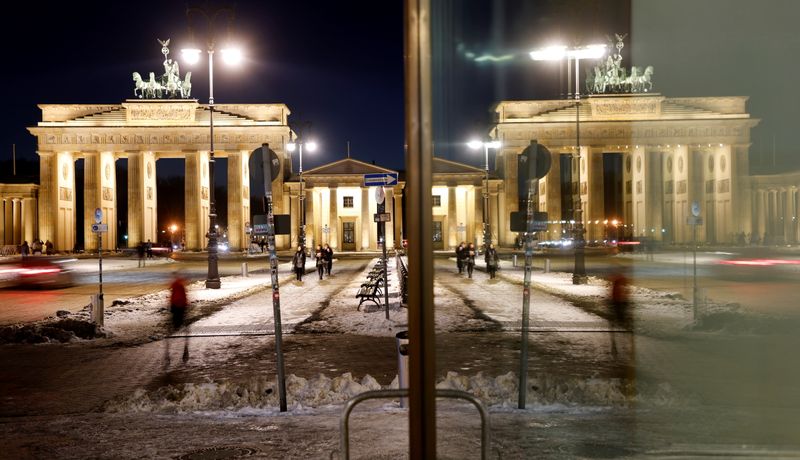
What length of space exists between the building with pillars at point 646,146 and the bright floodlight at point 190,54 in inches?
2295

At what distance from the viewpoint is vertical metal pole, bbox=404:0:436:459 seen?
3.89m

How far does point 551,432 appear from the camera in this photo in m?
7.18

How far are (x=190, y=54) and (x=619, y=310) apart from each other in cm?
1629

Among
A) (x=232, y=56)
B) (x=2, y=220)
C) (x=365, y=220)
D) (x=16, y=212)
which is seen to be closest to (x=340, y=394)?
(x=232, y=56)

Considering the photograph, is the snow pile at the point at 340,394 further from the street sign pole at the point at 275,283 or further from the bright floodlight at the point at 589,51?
the bright floodlight at the point at 589,51

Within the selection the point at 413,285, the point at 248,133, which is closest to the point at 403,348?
the point at 413,285

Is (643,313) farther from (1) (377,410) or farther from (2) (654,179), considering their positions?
(2) (654,179)

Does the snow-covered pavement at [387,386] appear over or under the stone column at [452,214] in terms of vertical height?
under

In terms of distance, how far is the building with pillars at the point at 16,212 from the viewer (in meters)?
83.8

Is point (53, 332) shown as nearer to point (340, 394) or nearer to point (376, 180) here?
point (376, 180)

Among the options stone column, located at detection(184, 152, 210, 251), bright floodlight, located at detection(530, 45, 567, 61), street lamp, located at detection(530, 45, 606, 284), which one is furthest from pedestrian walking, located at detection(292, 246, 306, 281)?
stone column, located at detection(184, 152, 210, 251)

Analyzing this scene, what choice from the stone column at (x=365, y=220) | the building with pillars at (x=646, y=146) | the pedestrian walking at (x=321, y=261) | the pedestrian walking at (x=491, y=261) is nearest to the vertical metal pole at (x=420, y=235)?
the pedestrian walking at (x=491, y=261)

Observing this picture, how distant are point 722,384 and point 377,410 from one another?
445 cm

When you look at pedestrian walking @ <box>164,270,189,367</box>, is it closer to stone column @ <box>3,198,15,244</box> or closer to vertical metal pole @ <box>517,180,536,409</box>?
vertical metal pole @ <box>517,180,536,409</box>
